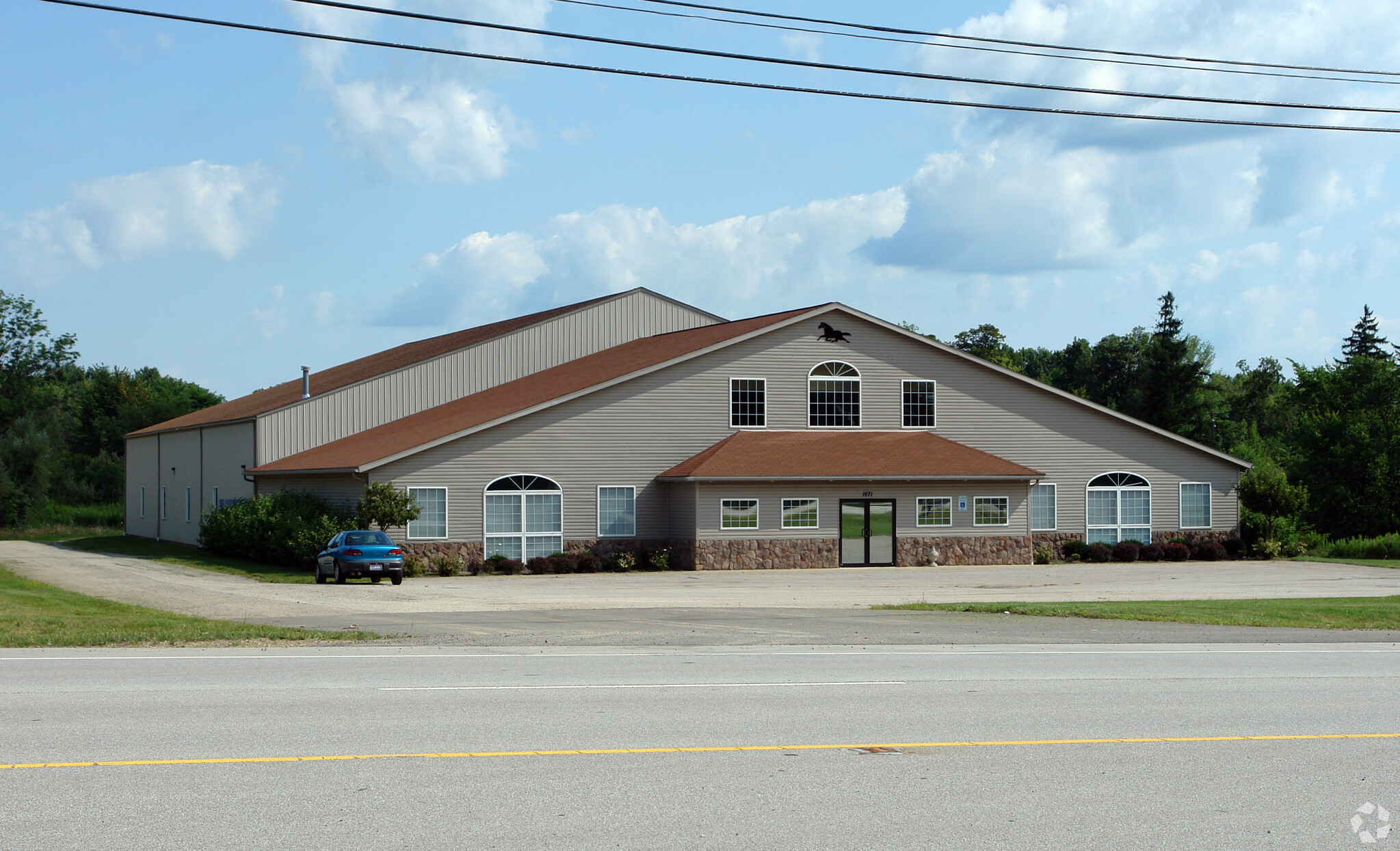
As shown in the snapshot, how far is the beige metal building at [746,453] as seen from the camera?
3759cm

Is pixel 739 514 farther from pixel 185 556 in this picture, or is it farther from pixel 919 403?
pixel 185 556

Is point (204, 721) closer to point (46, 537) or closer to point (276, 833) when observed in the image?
point (276, 833)

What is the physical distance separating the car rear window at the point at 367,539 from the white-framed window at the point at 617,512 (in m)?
8.28

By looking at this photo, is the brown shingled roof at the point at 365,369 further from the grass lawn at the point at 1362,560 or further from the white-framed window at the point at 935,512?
the grass lawn at the point at 1362,560

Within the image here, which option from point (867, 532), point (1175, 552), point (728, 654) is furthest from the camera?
point (1175, 552)

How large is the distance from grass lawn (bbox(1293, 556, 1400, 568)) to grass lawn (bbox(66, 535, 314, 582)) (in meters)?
31.9

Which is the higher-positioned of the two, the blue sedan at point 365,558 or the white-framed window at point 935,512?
the white-framed window at point 935,512

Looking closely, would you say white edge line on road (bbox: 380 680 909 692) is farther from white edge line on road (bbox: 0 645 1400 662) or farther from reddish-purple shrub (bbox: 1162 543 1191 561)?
reddish-purple shrub (bbox: 1162 543 1191 561)

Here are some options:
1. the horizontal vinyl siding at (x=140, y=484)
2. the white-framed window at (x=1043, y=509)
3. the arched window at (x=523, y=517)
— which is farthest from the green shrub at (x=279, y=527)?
the white-framed window at (x=1043, y=509)

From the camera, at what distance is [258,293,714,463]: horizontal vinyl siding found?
142ft

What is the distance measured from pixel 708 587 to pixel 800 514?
8511 millimetres

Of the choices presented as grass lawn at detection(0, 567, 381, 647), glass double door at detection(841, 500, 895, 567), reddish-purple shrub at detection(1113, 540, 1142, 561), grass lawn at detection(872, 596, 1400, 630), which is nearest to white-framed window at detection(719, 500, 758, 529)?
glass double door at detection(841, 500, 895, 567)

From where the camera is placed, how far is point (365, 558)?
31.2 metres

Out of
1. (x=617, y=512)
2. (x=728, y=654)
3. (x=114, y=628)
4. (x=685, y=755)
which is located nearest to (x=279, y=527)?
(x=617, y=512)
